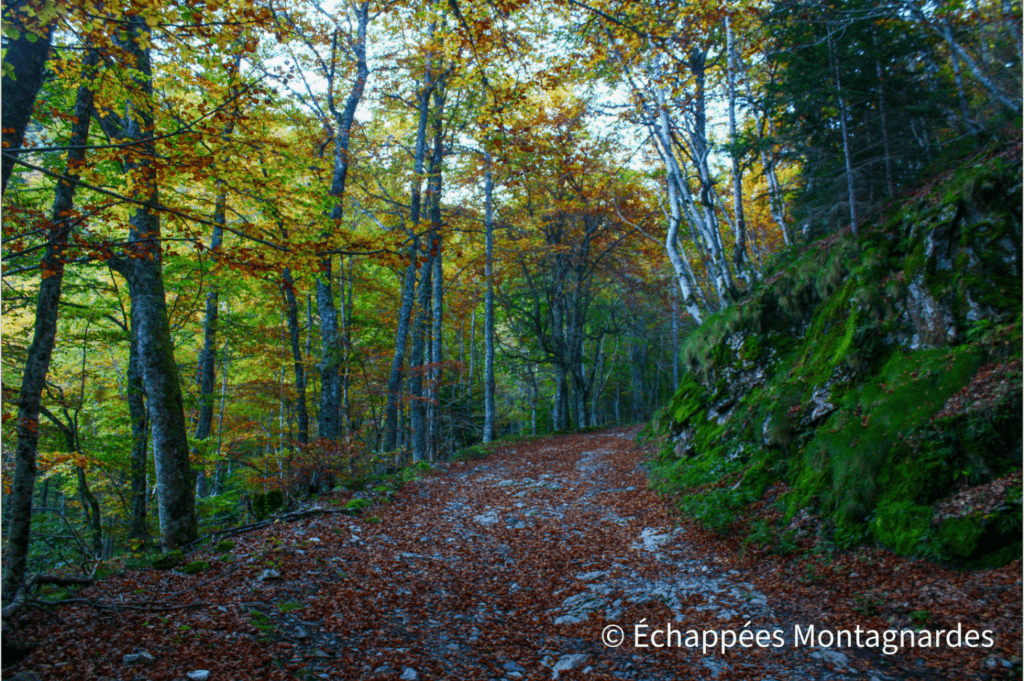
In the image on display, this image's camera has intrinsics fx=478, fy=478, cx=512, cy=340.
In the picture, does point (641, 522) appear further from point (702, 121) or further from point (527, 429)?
point (527, 429)

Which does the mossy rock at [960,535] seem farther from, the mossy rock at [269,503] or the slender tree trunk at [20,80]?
the mossy rock at [269,503]

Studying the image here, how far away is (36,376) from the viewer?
4.59 metres

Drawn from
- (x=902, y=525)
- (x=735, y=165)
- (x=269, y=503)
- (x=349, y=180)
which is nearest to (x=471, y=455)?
(x=269, y=503)

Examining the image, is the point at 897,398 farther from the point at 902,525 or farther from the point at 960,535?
the point at 960,535

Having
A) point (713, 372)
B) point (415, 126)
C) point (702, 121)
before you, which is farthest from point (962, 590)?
point (415, 126)

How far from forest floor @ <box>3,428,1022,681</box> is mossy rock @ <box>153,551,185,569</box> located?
20 cm

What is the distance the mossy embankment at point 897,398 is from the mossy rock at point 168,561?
235 inches

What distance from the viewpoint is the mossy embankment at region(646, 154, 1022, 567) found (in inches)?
164

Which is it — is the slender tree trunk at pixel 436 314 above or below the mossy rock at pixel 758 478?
above

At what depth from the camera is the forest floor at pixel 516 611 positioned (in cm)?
330

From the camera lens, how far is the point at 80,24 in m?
4.06

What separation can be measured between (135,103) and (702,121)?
10831 mm

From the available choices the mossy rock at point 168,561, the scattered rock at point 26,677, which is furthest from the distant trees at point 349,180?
the scattered rock at point 26,677

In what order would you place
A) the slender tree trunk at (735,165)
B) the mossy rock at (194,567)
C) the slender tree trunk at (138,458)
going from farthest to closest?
1. the slender tree trunk at (735,165)
2. the slender tree trunk at (138,458)
3. the mossy rock at (194,567)
